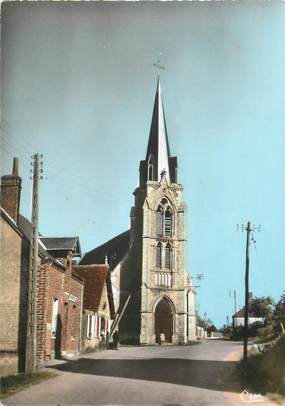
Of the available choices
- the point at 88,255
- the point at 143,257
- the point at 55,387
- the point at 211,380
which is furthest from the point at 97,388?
the point at 88,255

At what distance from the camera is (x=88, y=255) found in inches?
2630

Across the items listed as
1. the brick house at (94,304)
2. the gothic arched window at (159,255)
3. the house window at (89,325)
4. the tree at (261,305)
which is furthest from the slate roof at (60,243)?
the tree at (261,305)

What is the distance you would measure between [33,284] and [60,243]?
6948 mm

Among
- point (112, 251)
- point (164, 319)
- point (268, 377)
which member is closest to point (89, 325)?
point (268, 377)

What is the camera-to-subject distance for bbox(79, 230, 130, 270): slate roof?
54734mm

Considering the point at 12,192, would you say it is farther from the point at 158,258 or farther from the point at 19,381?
the point at 158,258

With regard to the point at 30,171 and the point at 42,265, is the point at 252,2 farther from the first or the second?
the point at 42,265

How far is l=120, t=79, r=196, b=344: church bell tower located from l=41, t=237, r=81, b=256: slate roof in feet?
86.3

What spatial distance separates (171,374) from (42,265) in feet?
18.5

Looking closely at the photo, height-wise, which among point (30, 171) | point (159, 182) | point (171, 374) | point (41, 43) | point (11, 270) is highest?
point (159, 182)

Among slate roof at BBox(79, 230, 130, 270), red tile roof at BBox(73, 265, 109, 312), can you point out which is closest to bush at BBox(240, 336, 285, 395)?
red tile roof at BBox(73, 265, 109, 312)

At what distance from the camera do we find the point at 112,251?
5784 cm

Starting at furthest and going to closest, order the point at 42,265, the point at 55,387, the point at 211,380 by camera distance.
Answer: the point at 42,265, the point at 211,380, the point at 55,387

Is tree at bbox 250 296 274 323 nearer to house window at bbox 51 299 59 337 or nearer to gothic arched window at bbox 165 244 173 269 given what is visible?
gothic arched window at bbox 165 244 173 269
